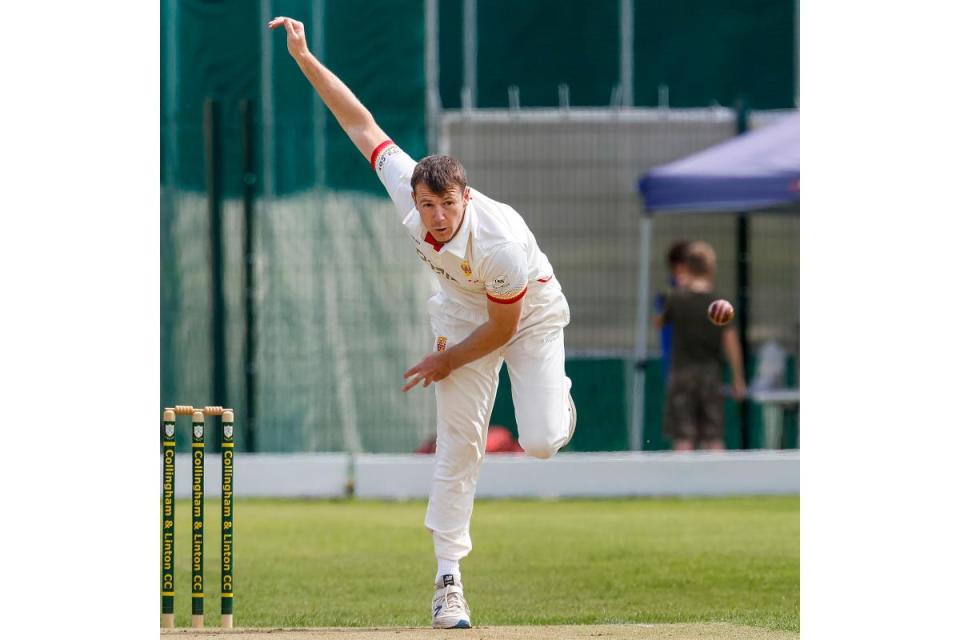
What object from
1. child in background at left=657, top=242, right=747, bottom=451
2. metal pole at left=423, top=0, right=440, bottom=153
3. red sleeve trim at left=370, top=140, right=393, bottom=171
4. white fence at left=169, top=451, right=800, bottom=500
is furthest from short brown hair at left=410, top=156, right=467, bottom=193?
metal pole at left=423, top=0, right=440, bottom=153

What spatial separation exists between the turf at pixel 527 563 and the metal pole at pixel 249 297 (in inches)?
37.1

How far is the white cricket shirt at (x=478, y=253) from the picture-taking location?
5.96 m

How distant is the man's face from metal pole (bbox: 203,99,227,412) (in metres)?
6.08

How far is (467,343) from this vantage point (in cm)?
613

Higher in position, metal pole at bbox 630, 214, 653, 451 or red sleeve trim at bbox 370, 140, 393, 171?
red sleeve trim at bbox 370, 140, 393, 171

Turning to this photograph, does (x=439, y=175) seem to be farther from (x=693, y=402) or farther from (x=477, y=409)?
(x=693, y=402)

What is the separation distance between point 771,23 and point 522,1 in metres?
2.18

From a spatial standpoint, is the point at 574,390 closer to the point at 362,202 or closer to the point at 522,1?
the point at 362,202

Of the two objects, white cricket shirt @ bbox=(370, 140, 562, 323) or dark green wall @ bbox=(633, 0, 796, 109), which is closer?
white cricket shirt @ bbox=(370, 140, 562, 323)

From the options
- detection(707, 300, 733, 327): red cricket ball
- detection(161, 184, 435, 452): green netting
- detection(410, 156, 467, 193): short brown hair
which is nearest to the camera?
detection(410, 156, 467, 193): short brown hair

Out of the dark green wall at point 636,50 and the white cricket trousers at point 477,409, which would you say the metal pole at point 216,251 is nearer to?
the dark green wall at point 636,50

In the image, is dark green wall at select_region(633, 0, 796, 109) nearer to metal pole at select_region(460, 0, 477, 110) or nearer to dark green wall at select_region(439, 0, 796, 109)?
dark green wall at select_region(439, 0, 796, 109)

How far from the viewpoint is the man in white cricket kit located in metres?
6.05

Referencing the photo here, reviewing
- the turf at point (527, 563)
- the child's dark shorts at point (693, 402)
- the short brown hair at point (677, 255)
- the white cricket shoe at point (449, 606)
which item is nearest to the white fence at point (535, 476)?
the turf at point (527, 563)
